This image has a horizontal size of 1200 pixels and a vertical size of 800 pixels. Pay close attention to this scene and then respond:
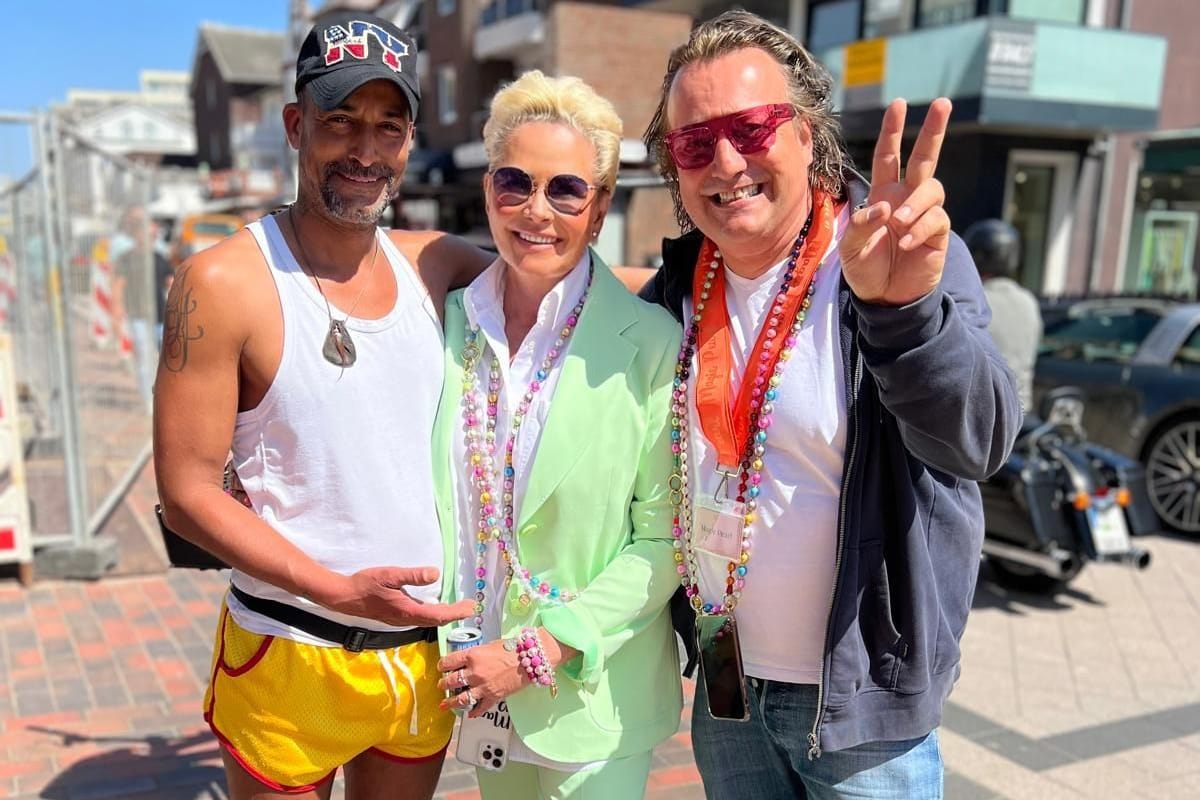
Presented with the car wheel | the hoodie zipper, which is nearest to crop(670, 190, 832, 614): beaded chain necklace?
the hoodie zipper

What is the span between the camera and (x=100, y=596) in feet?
16.4

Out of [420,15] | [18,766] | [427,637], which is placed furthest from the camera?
[420,15]

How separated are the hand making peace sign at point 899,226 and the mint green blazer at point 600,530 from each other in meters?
0.53

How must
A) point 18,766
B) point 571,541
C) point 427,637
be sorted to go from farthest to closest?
point 18,766 → point 427,637 → point 571,541

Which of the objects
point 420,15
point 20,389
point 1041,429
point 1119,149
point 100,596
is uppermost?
point 420,15

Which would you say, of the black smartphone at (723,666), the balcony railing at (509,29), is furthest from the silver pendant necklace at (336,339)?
the balcony railing at (509,29)

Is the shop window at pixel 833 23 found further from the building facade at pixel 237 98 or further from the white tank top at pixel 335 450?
the building facade at pixel 237 98

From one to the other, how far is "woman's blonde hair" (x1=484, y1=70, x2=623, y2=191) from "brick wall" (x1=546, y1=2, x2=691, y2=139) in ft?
46.3

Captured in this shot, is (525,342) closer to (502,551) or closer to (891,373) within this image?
(502,551)

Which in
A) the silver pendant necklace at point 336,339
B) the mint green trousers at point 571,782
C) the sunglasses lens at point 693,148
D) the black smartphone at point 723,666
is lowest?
the mint green trousers at point 571,782

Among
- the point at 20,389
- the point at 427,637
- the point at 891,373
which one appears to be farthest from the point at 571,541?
the point at 20,389

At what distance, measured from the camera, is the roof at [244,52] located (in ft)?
154

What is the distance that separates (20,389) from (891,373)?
27.9 ft

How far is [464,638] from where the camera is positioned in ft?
5.68
